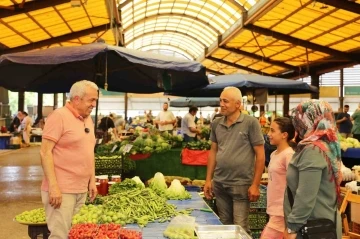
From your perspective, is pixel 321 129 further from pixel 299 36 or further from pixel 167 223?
pixel 299 36

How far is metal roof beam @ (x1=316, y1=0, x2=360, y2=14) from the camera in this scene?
13.4 meters

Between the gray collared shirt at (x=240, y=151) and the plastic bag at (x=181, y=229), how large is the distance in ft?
3.29

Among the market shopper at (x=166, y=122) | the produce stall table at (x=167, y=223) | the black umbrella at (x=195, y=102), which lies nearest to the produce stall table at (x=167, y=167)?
the produce stall table at (x=167, y=223)

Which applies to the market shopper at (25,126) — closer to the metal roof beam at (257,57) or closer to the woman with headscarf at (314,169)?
the metal roof beam at (257,57)

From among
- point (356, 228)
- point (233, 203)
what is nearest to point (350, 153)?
point (356, 228)

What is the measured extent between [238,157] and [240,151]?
56 mm

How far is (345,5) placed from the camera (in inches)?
530

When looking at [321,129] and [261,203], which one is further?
[261,203]

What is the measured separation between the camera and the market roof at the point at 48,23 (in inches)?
539

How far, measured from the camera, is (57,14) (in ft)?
51.9

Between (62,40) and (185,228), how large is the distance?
54.9 ft

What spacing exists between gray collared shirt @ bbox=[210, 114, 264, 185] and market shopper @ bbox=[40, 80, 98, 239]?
1.30 m

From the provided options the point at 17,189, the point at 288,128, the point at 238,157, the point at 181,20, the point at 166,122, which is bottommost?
the point at 17,189

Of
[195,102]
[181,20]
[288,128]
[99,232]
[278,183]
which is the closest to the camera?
[99,232]
